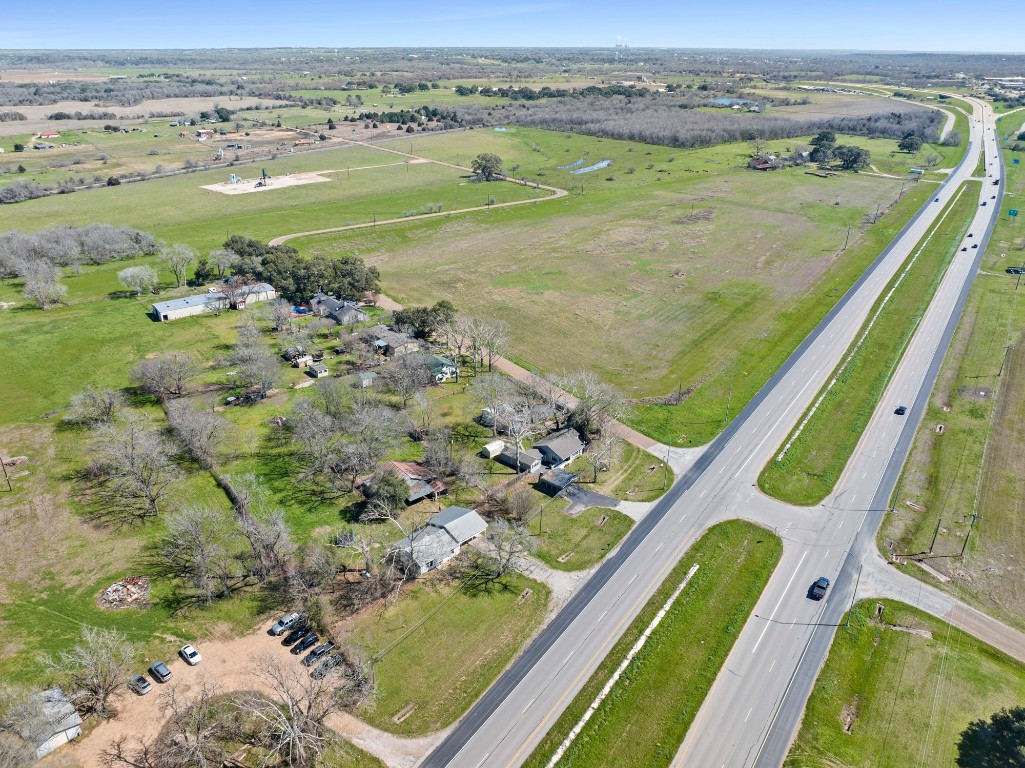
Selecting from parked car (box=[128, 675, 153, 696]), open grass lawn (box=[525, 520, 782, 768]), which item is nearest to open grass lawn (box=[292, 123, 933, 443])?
open grass lawn (box=[525, 520, 782, 768])

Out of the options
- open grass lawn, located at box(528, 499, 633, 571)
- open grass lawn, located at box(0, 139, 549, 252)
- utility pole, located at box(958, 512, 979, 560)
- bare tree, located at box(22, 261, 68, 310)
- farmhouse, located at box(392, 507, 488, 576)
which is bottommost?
open grass lawn, located at box(528, 499, 633, 571)

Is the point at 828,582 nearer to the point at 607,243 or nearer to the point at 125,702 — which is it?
the point at 125,702

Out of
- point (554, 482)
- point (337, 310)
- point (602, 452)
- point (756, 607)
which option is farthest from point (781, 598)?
point (337, 310)

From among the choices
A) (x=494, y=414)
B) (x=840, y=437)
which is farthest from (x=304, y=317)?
(x=840, y=437)

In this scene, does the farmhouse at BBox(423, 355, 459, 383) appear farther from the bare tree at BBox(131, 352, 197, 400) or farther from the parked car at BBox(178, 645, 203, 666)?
the parked car at BBox(178, 645, 203, 666)

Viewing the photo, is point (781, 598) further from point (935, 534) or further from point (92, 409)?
point (92, 409)

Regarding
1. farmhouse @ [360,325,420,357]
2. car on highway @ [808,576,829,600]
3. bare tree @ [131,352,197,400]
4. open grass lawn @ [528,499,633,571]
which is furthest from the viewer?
farmhouse @ [360,325,420,357]

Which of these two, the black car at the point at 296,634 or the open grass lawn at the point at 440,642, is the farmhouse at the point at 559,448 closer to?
the open grass lawn at the point at 440,642

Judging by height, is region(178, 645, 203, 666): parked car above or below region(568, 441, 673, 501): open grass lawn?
below
